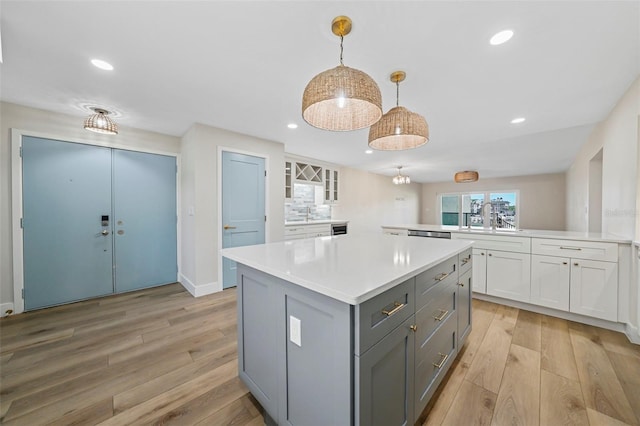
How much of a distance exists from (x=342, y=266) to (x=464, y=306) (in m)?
1.38

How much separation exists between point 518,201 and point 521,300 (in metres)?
6.13

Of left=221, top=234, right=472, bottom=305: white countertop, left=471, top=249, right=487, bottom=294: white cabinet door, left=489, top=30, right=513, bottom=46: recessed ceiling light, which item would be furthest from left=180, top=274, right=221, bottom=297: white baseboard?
left=489, top=30, right=513, bottom=46: recessed ceiling light

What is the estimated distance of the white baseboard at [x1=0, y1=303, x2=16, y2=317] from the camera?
2537 mm

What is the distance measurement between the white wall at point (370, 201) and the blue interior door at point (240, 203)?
2620mm

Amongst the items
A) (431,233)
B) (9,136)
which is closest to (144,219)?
(9,136)

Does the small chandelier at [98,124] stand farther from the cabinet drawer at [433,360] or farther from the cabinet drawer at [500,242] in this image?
the cabinet drawer at [500,242]

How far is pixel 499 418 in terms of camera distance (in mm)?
1339

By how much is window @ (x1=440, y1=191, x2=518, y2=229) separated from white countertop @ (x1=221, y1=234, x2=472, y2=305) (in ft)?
22.0

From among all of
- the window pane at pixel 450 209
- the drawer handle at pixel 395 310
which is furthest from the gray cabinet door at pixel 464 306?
the window pane at pixel 450 209

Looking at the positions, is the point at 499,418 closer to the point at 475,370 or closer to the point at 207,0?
the point at 475,370

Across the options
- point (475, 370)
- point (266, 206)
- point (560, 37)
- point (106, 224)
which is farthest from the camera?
point (266, 206)

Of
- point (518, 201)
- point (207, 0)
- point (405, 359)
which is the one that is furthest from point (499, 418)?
point (518, 201)

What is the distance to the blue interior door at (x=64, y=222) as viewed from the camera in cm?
270

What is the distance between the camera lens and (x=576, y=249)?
2.46 metres
